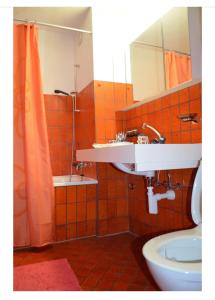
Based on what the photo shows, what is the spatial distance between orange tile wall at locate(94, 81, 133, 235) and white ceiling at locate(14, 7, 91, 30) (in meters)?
0.76

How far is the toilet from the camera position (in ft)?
2.60

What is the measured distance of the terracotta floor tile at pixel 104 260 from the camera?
1.45m

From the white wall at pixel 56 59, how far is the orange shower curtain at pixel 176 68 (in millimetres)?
1452

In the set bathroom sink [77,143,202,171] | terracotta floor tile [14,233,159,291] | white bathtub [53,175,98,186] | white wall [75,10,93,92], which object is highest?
white wall [75,10,93,92]

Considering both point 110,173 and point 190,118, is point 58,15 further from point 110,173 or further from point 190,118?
point 190,118

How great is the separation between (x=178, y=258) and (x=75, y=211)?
131 centimetres

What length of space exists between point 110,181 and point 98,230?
0.52 metres

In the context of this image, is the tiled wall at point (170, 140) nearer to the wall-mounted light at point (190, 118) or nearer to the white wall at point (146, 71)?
the wall-mounted light at point (190, 118)

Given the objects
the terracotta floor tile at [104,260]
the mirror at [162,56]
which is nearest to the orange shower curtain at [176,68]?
the mirror at [162,56]

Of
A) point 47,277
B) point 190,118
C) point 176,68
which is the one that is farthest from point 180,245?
point 176,68

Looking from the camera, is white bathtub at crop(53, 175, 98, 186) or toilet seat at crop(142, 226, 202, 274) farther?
white bathtub at crop(53, 175, 98, 186)

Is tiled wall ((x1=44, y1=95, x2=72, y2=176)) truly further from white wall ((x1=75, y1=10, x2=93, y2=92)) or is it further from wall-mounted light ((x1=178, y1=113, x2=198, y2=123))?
wall-mounted light ((x1=178, y1=113, x2=198, y2=123))

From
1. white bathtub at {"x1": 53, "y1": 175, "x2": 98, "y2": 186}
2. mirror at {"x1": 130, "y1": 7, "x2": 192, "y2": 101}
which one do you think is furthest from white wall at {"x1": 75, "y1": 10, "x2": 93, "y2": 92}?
white bathtub at {"x1": 53, "y1": 175, "x2": 98, "y2": 186}
